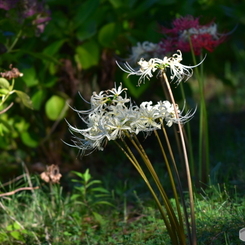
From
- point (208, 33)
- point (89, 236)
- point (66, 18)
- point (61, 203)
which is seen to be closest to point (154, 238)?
point (89, 236)

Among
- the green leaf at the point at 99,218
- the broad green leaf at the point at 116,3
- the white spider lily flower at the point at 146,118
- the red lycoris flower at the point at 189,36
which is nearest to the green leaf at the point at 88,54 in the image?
the broad green leaf at the point at 116,3

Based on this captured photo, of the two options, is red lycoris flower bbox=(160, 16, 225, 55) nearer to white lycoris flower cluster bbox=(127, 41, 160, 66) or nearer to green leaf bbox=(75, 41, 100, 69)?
white lycoris flower cluster bbox=(127, 41, 160, 66)

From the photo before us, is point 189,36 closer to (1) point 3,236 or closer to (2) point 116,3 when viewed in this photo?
(2) point 116,3

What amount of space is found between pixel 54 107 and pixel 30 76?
309 millimetres

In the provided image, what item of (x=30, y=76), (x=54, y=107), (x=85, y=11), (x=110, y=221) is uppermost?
(x=85, y=11)

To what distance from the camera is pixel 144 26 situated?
13.1 feet

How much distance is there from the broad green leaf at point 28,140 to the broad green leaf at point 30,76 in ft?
1.45

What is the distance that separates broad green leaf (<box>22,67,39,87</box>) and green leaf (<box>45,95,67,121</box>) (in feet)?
0.72

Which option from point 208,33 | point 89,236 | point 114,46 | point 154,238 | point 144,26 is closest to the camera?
point 154,238

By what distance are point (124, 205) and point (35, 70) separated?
1312mm

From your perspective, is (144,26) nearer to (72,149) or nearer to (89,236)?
(72,149)

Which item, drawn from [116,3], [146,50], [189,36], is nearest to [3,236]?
[146,50]

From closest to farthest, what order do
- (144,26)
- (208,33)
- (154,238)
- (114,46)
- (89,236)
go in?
(154,238) → (89,236) → (208,33) → (114,46) → (144,26)

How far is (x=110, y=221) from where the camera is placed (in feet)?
9.66
